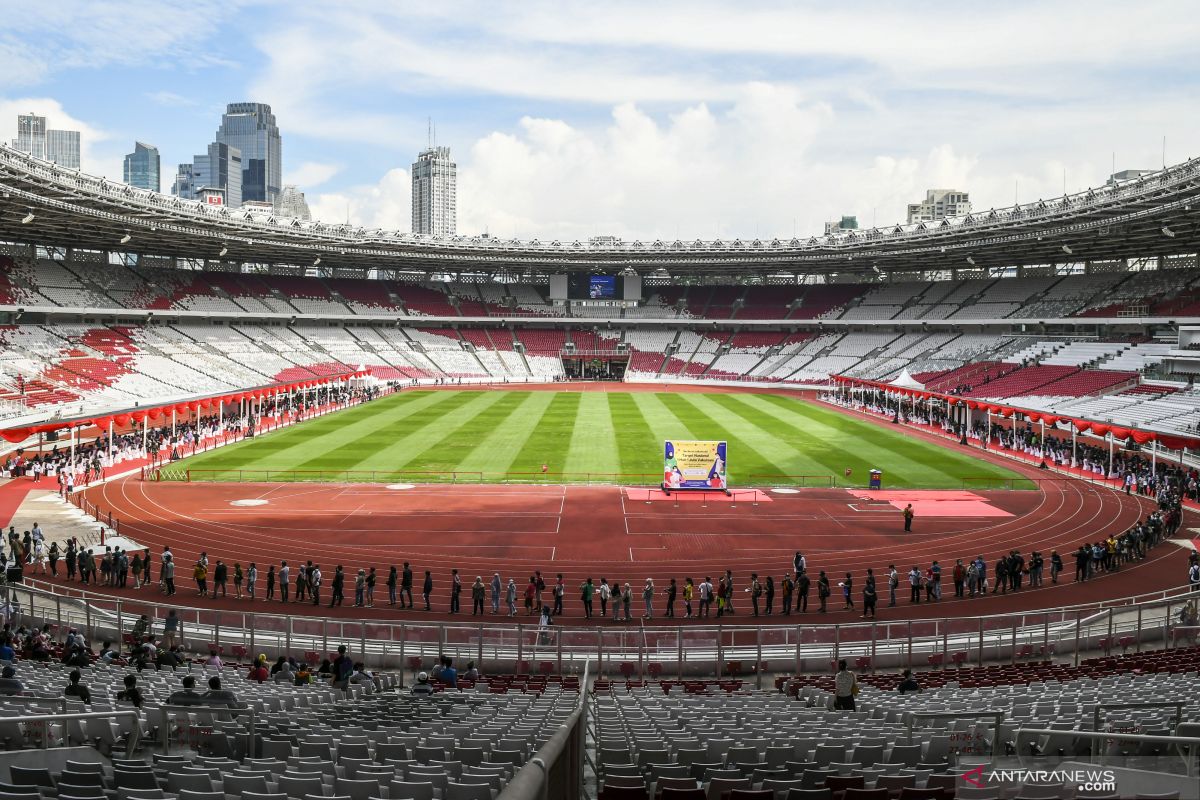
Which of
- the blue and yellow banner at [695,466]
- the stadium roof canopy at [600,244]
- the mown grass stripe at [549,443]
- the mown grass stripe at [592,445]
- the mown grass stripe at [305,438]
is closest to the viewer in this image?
the blue and yellow banner at [695,466]

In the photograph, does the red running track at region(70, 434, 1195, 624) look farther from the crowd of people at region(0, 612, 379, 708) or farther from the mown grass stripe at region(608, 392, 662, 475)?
the mown grass stripe at region(608, 392, 662, 475)

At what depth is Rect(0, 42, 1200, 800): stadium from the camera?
316 inches

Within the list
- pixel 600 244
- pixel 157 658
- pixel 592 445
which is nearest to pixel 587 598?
pixel 157 658

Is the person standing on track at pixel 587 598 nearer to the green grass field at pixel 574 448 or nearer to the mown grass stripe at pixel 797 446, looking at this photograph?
the green grass field at pixel 574 448

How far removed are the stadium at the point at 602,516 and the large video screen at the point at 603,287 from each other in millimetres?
9439

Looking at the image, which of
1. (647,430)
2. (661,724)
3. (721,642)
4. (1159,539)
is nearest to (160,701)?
(661,724)

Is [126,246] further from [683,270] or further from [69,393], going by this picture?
[683,270]

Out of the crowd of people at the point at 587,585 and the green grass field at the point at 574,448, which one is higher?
the green grass field at the point at 574,448

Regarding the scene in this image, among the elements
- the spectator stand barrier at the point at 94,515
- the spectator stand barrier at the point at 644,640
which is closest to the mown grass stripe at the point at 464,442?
the spectator stand barrier at the point at 94,515

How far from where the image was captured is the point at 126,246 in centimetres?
7788

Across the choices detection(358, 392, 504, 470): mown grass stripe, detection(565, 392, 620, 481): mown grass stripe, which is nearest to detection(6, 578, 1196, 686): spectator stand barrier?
detection(565, 392, 620, 481): mown grass stripe

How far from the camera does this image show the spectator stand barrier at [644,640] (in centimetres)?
1738

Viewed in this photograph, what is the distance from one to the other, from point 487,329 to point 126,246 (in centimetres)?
4044

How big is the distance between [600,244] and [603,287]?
40.4 ft
